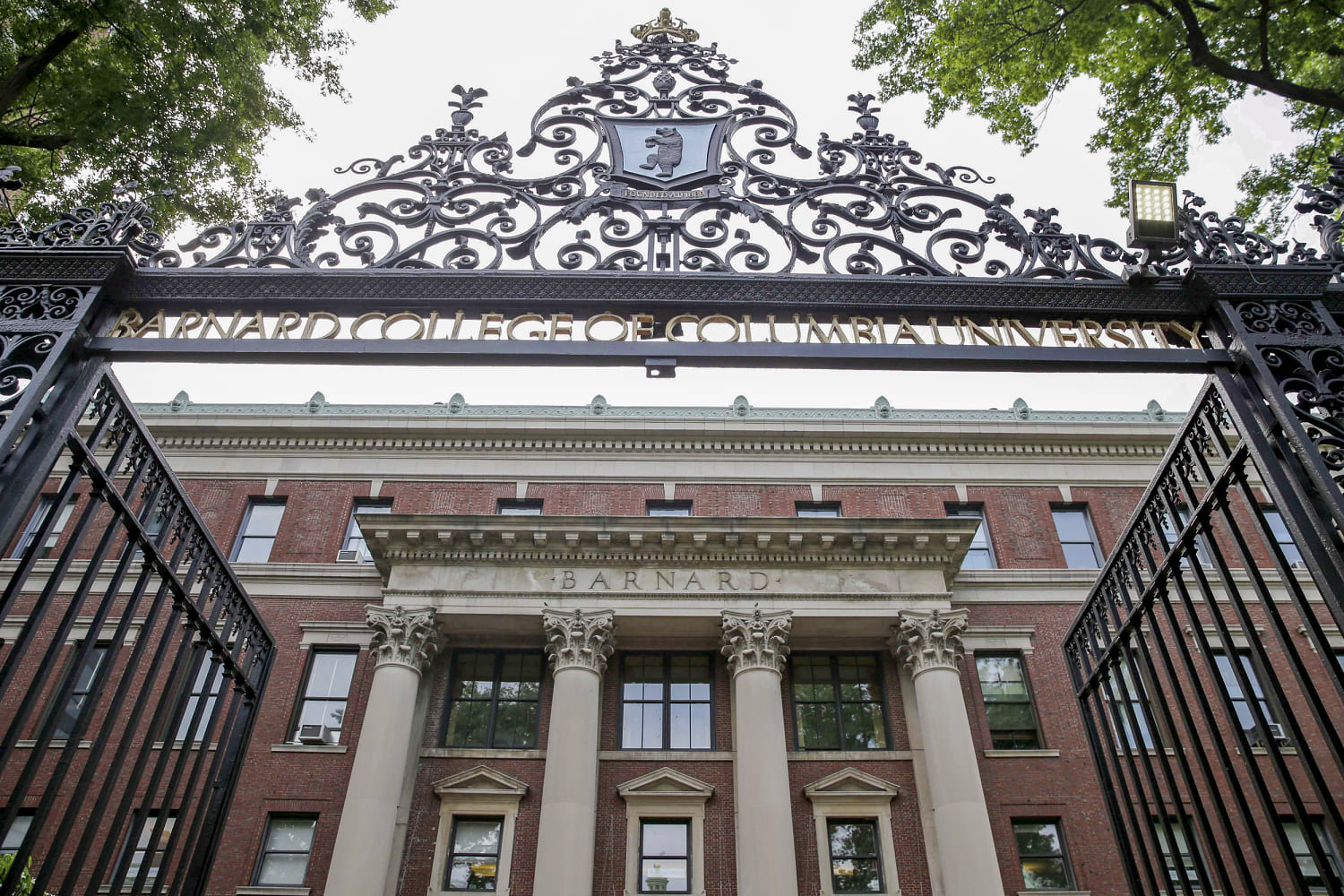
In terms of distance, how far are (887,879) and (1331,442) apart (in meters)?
18.7

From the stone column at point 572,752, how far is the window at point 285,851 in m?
5.38

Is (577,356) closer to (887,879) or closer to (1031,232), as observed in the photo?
(1031,232)

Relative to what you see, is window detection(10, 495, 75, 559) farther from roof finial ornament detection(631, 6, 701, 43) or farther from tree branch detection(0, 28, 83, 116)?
roof finial ornament detection(631, 6, 701, 43)

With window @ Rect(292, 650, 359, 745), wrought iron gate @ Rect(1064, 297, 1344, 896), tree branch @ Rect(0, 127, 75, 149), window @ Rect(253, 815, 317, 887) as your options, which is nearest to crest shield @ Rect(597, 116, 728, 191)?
wrought iron gate @ Rect(1064, 297, 1344, 896)

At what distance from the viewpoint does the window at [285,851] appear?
2084 cm

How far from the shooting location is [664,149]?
7.65 metres

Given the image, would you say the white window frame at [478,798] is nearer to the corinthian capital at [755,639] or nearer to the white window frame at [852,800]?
the corinthian capital at [755,639]

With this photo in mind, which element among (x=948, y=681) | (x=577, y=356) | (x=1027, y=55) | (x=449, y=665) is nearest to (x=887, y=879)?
Answer: (x=948, y=681)

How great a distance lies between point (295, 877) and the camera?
2088 cm

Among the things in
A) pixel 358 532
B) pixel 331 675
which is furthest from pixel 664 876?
pixel 358 532

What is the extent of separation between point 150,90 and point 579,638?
15.3m

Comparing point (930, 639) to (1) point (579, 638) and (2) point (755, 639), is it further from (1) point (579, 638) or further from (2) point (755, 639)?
(1) point (579, 638)

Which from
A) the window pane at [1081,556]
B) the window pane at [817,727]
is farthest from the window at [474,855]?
the window pane at [1081,556]

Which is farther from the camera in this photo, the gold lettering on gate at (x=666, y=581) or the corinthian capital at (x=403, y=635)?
the gold lettering on gate at (x=666, y=581)
